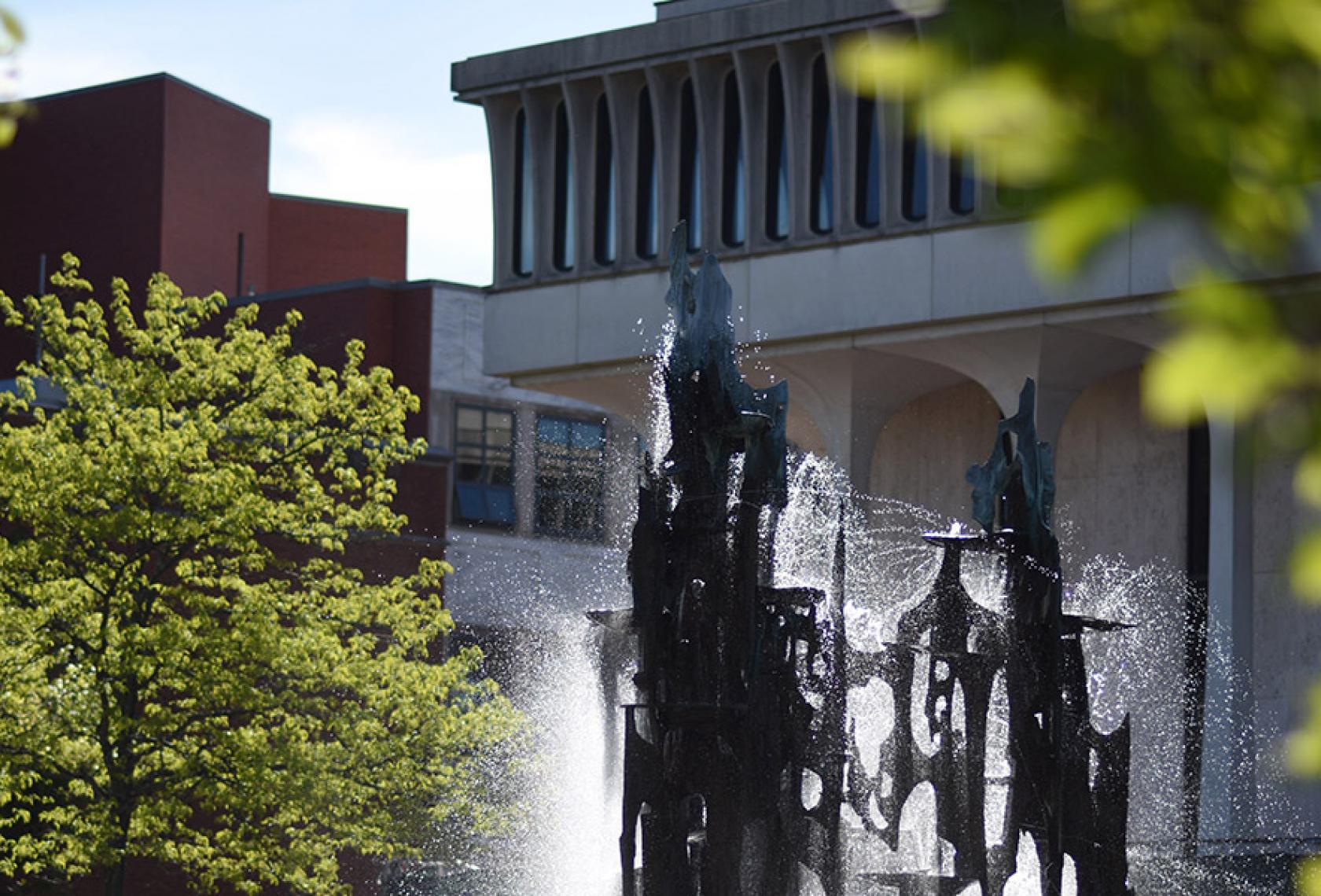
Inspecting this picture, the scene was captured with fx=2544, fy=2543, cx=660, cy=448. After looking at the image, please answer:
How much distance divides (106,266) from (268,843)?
3786 centimetres

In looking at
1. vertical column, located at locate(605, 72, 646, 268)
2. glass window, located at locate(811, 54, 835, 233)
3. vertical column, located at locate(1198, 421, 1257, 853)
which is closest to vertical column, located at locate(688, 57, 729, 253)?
vertical column, located at locate(605, 72, 646, 268)

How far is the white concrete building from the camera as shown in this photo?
3991cm

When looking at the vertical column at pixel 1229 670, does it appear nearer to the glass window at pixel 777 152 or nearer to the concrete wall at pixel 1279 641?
the concrete wall at pixel 1279 641

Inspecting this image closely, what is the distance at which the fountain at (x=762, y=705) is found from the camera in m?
16.4

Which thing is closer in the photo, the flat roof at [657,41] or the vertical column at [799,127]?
the flat roof at [657,41]

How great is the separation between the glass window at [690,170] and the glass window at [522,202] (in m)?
3.43

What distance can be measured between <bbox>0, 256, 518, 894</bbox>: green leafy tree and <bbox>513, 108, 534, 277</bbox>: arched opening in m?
16.9

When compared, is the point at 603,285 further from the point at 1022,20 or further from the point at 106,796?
the point at 1022,20

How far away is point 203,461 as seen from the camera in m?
27.7

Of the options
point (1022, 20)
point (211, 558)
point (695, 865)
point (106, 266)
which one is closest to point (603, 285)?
point (211, 558)

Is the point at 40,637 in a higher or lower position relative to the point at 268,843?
higher

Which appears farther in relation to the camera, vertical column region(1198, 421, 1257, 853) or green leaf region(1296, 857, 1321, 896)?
vertical column region(1198, 421, 1257, 853)

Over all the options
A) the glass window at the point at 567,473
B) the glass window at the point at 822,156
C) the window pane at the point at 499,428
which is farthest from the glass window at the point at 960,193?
the glass window at the point at 567,473

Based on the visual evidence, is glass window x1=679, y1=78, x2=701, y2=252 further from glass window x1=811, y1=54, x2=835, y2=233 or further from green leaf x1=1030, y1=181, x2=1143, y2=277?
green leaf x1=1030, y1=181, x2=1143, y2=277
